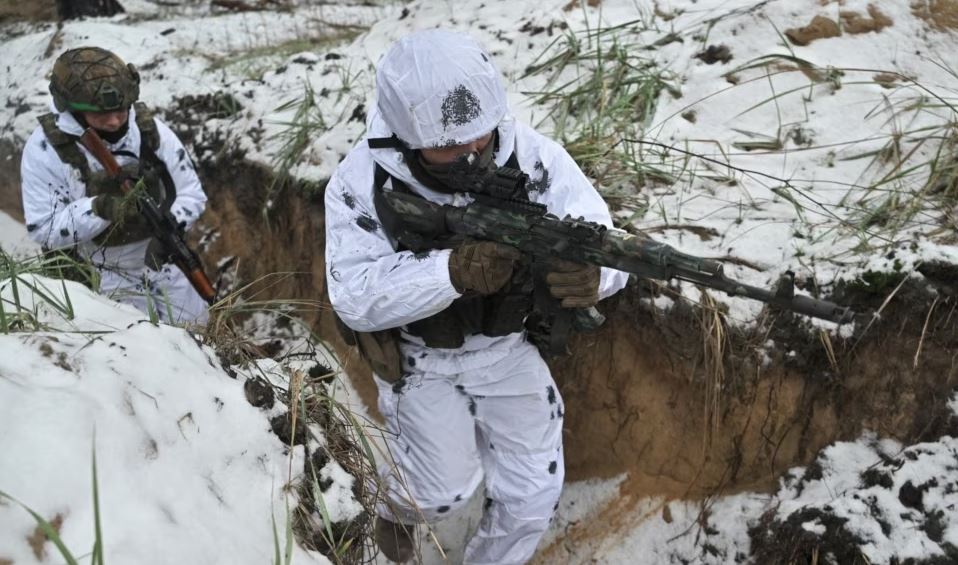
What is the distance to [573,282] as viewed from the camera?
269 cm

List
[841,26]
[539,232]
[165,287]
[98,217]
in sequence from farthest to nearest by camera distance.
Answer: [841,26] → [165,287] → [98,217] → [539,232]

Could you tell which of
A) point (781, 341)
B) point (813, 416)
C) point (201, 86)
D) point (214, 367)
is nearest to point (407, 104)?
point (214, 367)

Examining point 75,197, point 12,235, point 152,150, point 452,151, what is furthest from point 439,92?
point 12,235

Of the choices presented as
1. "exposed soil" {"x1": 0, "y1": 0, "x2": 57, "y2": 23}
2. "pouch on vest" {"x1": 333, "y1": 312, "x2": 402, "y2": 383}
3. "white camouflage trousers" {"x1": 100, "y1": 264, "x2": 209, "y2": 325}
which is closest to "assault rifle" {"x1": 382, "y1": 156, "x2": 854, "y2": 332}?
"pouch on vest" {"x1": 333, "y1": 312, "x2": 402, "y2": 383}

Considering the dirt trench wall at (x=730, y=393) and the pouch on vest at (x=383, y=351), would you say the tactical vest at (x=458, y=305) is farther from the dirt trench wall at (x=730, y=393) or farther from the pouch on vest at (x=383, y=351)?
the dirt trench wall at (x=730, y=393)

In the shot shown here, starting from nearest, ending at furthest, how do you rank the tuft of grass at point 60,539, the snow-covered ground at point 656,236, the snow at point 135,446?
the tuft of grass at point 60,539
the snow at point 135,446
the snow-covered ground at point 656,236

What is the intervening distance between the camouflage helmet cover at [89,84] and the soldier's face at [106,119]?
5 centimetres

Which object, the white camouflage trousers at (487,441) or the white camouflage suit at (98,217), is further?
the white camouflage suit at (98,217)

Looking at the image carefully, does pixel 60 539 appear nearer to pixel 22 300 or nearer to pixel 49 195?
pixel 22 300

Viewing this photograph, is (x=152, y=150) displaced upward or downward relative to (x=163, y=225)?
upward

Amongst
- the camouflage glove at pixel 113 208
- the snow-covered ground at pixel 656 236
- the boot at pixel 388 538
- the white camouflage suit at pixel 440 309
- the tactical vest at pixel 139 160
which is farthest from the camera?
the tactical vest at pixel 139 160

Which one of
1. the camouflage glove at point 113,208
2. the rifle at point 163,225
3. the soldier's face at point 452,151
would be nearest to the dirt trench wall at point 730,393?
the soldier's face at point 452,151

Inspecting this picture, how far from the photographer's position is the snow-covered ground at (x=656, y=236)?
185 cm

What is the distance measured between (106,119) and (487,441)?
2.45m
